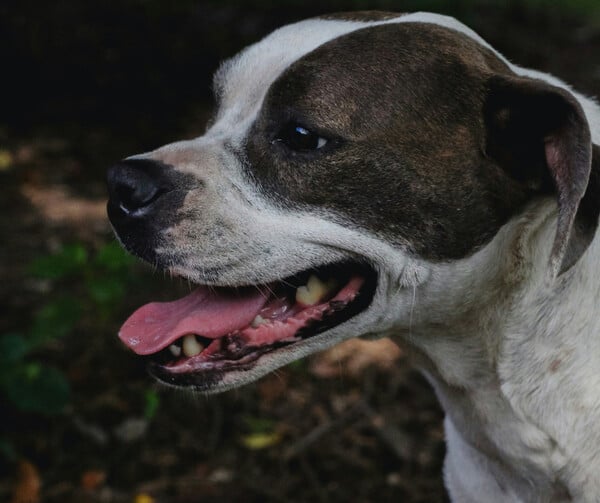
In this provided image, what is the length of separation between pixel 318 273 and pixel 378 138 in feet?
1.32

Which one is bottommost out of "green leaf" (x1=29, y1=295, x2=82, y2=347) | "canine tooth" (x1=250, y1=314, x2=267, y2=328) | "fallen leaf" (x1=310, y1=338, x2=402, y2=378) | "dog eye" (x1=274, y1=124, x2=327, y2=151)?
"fallen leaf" (x1=310, y1=338, x2=402, y2=378)

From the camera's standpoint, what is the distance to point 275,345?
2705mm

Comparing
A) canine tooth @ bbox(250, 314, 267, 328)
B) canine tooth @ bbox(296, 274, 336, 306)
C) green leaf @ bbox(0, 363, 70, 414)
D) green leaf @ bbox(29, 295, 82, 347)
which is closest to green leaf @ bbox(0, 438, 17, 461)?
green leaf @ bbox(0, 363, 70, 414)

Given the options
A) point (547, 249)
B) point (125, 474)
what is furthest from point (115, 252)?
point (547, 249)

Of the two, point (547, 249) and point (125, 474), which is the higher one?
point (547, 249)

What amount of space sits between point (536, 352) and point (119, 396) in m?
2.27

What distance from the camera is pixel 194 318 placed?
277 centimetres

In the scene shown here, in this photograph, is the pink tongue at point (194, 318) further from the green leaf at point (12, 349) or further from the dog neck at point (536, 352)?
the green leaf at point (12, 349)

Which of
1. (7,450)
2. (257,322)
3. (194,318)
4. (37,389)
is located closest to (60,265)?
Result: (37,389)

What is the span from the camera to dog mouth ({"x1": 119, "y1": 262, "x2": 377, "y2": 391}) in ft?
8.84

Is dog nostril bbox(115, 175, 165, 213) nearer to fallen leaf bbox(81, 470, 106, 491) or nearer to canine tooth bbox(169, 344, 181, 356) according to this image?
canine tooth bbox(169, 344, 181, 356)

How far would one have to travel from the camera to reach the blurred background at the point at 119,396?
3.97m

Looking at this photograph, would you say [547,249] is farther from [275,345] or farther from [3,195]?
[3,195]

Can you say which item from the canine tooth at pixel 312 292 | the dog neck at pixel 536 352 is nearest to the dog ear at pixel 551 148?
the dog neck at pixel 536 352
